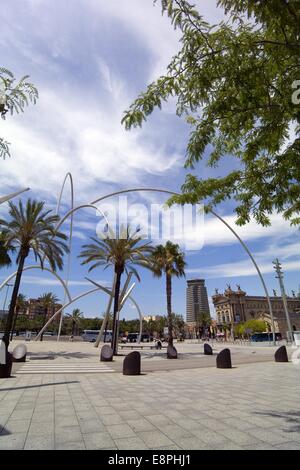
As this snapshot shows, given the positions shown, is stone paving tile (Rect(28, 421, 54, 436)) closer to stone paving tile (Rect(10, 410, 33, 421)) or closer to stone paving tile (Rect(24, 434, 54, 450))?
stone paving tile (Rect(24, 434, 54, 450))

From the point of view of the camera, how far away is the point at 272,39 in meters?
3.99

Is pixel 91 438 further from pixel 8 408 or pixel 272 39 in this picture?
pixel 272 39

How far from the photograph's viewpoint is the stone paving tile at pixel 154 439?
4.38m

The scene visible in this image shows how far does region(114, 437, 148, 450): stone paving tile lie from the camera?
4275 millimetres

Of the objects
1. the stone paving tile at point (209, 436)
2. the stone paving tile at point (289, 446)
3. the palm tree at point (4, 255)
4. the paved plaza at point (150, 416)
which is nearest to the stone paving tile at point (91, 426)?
the paved plaza at point (150, 416)

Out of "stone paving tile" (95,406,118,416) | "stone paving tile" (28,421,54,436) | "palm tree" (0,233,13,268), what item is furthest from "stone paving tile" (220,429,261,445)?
"palm tree" (0,233,13,268)

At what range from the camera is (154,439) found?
4582mm

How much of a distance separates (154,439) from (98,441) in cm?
82

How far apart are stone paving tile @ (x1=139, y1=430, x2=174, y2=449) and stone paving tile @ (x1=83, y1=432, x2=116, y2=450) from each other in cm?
50

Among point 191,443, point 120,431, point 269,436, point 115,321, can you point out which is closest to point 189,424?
point 191,443

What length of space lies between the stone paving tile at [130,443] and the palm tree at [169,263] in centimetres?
2528

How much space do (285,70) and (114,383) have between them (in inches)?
400

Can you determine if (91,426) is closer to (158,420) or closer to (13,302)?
(158,420)
